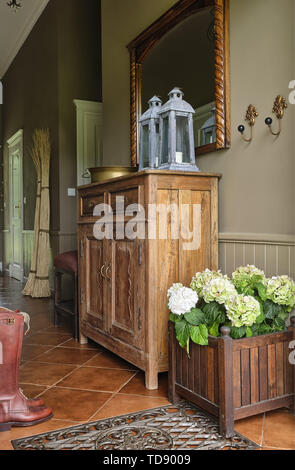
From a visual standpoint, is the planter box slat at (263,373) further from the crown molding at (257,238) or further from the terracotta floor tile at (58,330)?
the terracotta floor tile at (58,330)

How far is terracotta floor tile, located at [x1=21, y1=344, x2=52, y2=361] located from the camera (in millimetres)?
2743

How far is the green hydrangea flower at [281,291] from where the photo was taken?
177 centimetres

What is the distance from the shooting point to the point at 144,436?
163 centimetres

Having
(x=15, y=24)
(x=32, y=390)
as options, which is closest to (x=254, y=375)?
(x=32, y=390)

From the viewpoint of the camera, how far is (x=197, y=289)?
6.33 feet

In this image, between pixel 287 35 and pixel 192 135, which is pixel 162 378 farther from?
pixel 287 35

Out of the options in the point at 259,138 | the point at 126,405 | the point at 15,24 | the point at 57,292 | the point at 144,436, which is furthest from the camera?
the point at 15,24

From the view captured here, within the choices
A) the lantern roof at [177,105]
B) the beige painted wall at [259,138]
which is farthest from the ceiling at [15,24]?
the beige painted wall at [259,138]

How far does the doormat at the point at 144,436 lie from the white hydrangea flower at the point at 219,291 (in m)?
0.50

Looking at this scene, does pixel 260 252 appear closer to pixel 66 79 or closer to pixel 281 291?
pixel 281 291

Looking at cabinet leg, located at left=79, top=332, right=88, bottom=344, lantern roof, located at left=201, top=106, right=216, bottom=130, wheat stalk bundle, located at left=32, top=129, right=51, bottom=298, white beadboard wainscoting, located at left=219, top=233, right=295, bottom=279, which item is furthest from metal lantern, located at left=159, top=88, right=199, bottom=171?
wheat stalk bundle, located at left=32, top=129, right=51, bottom=298

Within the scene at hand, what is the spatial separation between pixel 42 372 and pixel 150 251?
0.98 m

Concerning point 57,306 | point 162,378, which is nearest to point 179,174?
point 162,378
